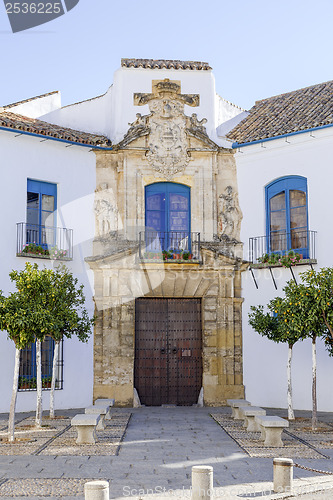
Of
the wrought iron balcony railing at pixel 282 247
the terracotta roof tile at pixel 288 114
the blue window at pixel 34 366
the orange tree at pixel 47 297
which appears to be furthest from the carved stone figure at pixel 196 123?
the blue window at pixel 34 366

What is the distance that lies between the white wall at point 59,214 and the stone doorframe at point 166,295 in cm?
31

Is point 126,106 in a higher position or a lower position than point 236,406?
higher

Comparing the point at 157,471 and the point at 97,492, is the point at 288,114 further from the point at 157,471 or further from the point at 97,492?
the point at 97,492

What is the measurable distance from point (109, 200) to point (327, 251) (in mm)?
4948

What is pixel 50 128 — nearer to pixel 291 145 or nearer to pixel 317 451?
pixel 291 145

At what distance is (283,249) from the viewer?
14453 mm

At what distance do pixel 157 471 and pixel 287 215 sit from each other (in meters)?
8.26

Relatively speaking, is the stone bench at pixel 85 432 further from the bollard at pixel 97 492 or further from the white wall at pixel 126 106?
the white wall at pixel 126 106

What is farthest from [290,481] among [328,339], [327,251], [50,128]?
[50,128]

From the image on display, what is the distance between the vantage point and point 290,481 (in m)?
6.37

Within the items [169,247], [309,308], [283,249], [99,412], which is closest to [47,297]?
[99,412]

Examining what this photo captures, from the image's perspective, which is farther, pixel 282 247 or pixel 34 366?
pixel 282 247

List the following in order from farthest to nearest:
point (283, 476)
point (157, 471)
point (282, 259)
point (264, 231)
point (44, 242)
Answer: point (264, 231) < point (44, 242) < point (282, 259) < point (157, 471) < point (283, 476)

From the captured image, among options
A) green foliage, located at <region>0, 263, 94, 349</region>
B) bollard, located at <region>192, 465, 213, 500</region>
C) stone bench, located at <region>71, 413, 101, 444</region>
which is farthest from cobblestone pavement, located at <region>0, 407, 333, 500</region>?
green foliage, located at <region>0, 263, 94, 349</region>
